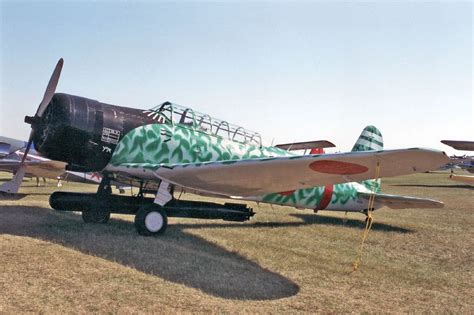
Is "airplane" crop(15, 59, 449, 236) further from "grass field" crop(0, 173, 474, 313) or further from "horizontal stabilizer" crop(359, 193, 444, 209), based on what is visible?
"horizontal stabilizer" crop(359, 193, 444, 209)

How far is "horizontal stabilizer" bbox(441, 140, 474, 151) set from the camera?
6.93 meters

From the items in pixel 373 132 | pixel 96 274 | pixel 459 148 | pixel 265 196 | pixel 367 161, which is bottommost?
pixel 96 274

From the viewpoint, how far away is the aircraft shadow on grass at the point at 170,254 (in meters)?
4.59

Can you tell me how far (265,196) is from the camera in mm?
8867

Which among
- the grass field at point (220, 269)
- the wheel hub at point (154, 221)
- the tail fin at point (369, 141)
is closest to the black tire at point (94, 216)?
the grass field at point (220, 269)

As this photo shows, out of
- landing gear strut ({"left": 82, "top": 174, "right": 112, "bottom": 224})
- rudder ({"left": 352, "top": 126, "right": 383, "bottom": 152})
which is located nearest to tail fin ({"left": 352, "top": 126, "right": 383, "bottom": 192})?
rudder ({"left": 352, "top": 126, "right": 383, "bottom": 152})

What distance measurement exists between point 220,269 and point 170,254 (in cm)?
91

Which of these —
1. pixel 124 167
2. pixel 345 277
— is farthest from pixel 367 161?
pixel 124 167

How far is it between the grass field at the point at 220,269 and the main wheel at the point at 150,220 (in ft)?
0.50

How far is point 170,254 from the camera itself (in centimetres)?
579

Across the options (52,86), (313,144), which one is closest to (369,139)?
(313,144)

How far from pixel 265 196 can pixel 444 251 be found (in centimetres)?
364

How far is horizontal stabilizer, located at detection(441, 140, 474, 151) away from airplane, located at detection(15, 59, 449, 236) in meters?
1.51

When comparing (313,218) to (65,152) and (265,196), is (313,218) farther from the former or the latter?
(65,152)
